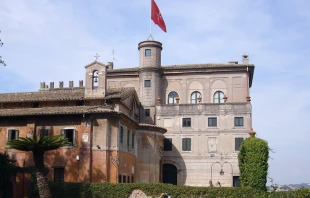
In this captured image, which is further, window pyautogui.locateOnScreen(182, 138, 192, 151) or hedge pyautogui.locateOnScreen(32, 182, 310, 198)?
window pyautogui.locateOnScreen(182, 138, 192, 151)

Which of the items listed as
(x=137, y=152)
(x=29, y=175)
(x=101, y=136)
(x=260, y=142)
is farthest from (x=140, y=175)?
(x=260, y=142)

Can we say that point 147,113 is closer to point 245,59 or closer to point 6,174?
point 245,59

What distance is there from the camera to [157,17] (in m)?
54.0

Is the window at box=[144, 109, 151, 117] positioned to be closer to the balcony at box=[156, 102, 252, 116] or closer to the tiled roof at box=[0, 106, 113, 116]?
the balcony at box=[156, 102, 252, 116]

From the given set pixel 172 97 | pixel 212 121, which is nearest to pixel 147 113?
pixel 172 97

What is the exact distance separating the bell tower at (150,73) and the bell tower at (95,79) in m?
14.0

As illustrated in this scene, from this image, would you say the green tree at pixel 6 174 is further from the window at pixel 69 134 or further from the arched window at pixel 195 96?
the arched window at pixel 195 96

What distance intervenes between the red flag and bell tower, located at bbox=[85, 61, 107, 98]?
14.3m

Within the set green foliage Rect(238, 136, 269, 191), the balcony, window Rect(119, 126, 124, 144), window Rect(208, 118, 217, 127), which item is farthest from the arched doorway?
green foliage Rect(238, 136, 269, 191)

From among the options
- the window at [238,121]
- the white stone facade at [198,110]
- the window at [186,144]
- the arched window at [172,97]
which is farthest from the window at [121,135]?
the window at [238,121]

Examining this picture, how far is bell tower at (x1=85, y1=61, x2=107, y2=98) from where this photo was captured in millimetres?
40938

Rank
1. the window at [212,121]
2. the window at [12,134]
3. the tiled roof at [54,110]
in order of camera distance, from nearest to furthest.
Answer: the tiled roof at [54,110] → the window at [12,134] → the window at [212,121]

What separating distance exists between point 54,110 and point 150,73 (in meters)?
18.3

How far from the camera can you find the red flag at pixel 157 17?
53.7 metres
